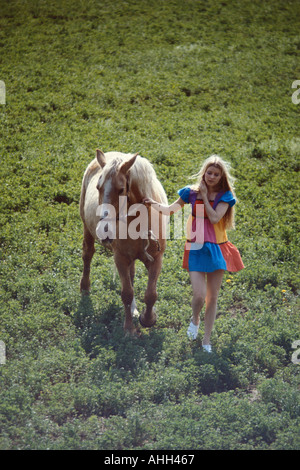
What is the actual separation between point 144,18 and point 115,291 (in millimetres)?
14100

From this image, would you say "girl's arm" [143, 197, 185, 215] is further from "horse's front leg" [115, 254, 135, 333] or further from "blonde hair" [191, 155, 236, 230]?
"horse's front leg" [115, 254, 135, 333]

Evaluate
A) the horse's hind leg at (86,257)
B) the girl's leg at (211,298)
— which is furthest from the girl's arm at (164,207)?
the horse's hind leg at (86,257)

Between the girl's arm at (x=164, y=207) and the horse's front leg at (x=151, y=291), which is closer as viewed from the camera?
the girl's arm at (x=164, y=207)

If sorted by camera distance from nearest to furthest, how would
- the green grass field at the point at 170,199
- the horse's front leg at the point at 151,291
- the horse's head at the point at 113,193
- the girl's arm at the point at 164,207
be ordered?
1. the green grass field at the point at 170,199
2. the horse's head at the point at 113,193
3. the girl's arm at the point at 164,207
4. the horse's front leg at the point at 151,291

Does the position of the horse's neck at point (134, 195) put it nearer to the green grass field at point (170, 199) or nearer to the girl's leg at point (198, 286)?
the girl's leg at point (198, 286)

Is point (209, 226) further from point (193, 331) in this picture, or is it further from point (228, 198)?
point (193, 331)

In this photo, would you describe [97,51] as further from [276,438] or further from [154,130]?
[276,438]

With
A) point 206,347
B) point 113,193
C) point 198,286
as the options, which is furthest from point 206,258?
point 113,193

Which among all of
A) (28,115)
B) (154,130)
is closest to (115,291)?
(154,130)

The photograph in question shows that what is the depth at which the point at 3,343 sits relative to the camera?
7.36 m

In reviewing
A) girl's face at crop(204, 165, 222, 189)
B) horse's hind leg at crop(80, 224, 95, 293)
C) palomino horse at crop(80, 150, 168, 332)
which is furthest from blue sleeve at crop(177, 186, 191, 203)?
horse's hind leg at crop(80, 224, 95, 293)

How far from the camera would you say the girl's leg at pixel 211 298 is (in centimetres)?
727

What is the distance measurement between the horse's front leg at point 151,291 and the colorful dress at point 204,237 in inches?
19.4

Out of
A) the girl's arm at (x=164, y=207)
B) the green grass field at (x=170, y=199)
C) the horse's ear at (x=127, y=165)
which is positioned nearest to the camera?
the green grass field at (x=170, y=199)
